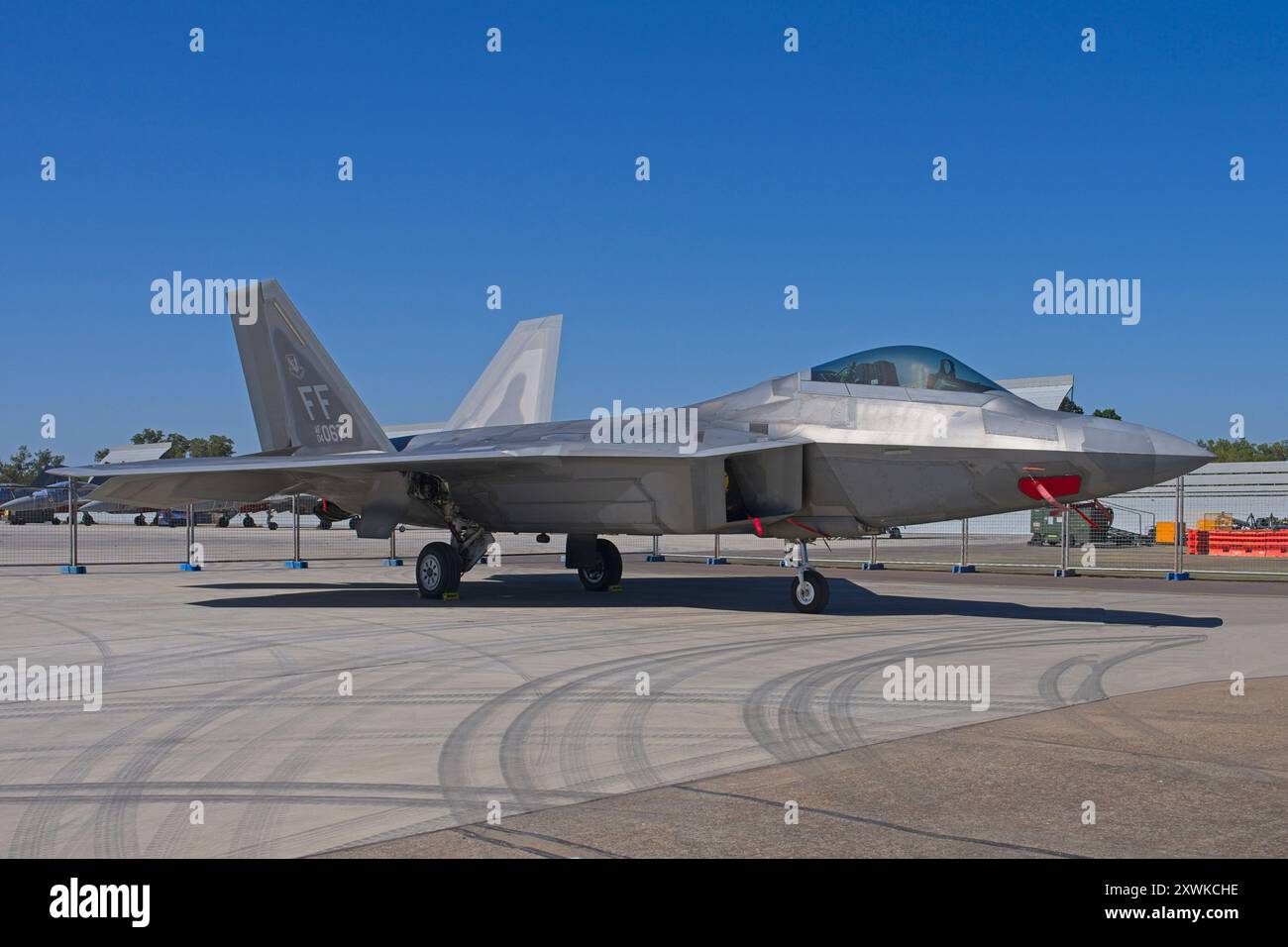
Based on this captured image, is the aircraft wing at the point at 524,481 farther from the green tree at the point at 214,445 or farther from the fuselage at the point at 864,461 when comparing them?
the green tree at the point at 214,445

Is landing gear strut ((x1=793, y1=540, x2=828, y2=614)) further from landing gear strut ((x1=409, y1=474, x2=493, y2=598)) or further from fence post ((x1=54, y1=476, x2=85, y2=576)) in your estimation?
fence post ((x1=54, y1=476, x2=85, y2=576))

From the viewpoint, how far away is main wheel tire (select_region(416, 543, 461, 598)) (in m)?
15.8

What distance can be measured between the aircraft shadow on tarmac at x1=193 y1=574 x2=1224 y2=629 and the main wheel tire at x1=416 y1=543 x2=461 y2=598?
0.23m

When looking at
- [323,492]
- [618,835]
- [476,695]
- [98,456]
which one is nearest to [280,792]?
[618,835]

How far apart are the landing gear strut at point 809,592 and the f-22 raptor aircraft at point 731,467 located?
0.07ft

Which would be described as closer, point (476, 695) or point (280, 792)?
point (280, 792)

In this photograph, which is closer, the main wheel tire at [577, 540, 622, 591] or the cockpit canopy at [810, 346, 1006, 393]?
the cockpit canopy at [810, 346, 1006, 393]

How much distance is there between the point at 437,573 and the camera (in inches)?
622

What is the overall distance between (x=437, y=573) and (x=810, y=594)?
560 centimetres

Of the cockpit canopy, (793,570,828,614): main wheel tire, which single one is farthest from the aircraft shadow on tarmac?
the cockpit canopy

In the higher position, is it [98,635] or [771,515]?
[771,515]

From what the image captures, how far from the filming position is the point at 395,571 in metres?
23.5
